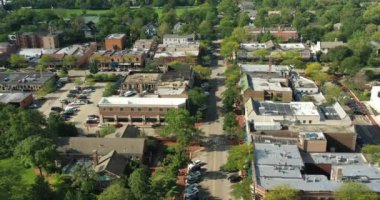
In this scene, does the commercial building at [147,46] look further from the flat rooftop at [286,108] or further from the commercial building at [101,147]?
the commercial building at [101,147]

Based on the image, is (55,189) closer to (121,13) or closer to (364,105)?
(364,105)

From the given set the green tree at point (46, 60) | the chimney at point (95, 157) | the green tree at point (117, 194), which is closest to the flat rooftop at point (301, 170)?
the green tree at point (117, 194)

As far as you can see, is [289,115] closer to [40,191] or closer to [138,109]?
[138,109]

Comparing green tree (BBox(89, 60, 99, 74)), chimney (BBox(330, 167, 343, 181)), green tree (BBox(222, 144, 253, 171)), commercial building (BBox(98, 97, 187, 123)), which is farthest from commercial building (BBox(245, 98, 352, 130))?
green tree (BBox(89, 60, 99, 74))

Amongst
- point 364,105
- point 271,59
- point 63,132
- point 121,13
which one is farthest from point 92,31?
point 364,105

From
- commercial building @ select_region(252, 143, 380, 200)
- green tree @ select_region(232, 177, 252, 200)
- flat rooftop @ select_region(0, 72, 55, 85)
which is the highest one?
flat rooftop @ select_region(0, 72, 55, 85)

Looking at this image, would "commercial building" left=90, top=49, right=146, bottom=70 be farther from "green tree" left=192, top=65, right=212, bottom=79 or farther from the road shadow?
the road shadow
